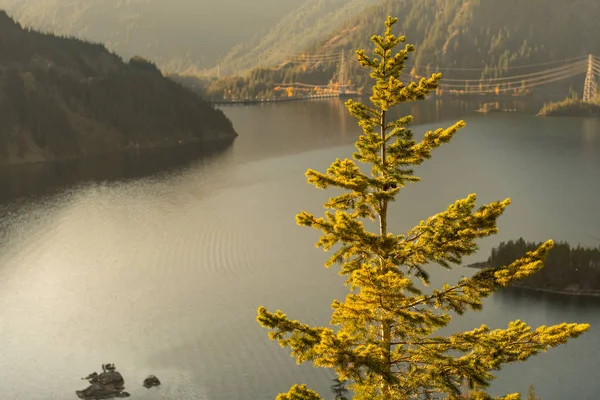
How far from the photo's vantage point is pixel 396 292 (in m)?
24.3

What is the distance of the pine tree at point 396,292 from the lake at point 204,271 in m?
40.4

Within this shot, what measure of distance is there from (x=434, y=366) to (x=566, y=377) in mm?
47360

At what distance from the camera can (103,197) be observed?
147 m

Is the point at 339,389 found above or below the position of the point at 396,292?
below

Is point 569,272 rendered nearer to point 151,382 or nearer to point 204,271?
point 204,271

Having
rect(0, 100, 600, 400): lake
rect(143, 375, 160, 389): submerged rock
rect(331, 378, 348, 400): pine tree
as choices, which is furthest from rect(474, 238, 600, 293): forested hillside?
rect(143, 375, 160, 389): submerged rock

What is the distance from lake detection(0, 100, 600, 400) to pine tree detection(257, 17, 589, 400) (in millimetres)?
40426

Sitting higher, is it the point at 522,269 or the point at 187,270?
the point at 522,269

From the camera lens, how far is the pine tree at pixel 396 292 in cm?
2386

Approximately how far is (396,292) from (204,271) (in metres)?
74.7

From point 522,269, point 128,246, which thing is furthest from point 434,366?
point 128,246

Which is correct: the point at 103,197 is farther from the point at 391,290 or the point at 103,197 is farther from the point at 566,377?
the point at 391,290

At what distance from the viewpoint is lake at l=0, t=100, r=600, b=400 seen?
6956cm

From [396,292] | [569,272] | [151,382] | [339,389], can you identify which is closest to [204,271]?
[151,382]
